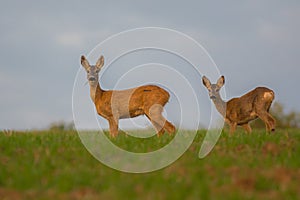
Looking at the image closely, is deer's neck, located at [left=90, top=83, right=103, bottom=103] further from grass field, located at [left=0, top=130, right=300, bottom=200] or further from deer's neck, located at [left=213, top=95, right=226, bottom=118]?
grass field, located at [left=0, top=130, right=300, bottom=200]

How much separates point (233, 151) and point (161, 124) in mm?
4994

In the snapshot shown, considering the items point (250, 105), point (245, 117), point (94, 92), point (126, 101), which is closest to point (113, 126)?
point (126, 101)

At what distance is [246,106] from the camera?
1962 centimetres

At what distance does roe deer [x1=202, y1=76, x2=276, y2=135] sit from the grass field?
7159mm

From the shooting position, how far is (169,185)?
823 cm

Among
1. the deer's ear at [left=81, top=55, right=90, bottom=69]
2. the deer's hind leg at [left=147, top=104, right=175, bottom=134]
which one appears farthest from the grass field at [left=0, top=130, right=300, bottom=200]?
the deer's ear at [left=81, top=55, right=90, bottom=69]

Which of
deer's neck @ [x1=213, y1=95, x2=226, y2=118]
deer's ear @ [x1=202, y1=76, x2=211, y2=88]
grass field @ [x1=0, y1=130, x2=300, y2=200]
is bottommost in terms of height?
grass field @ [x1=0, y1=130, x2=300, y2=200]

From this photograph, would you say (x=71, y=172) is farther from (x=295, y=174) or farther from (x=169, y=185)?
(x=295, y=174)

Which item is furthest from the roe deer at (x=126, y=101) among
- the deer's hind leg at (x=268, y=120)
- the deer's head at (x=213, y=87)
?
the deer's hind leg at (x=268, y=120)

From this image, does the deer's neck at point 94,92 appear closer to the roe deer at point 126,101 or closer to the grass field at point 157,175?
the roe deer at point 126,101

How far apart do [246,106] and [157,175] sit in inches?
438

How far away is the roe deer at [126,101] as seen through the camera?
16.9 m

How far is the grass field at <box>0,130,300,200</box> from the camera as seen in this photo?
25.7 ft

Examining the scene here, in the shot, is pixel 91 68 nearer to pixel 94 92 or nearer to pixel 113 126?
pixel 94 92
